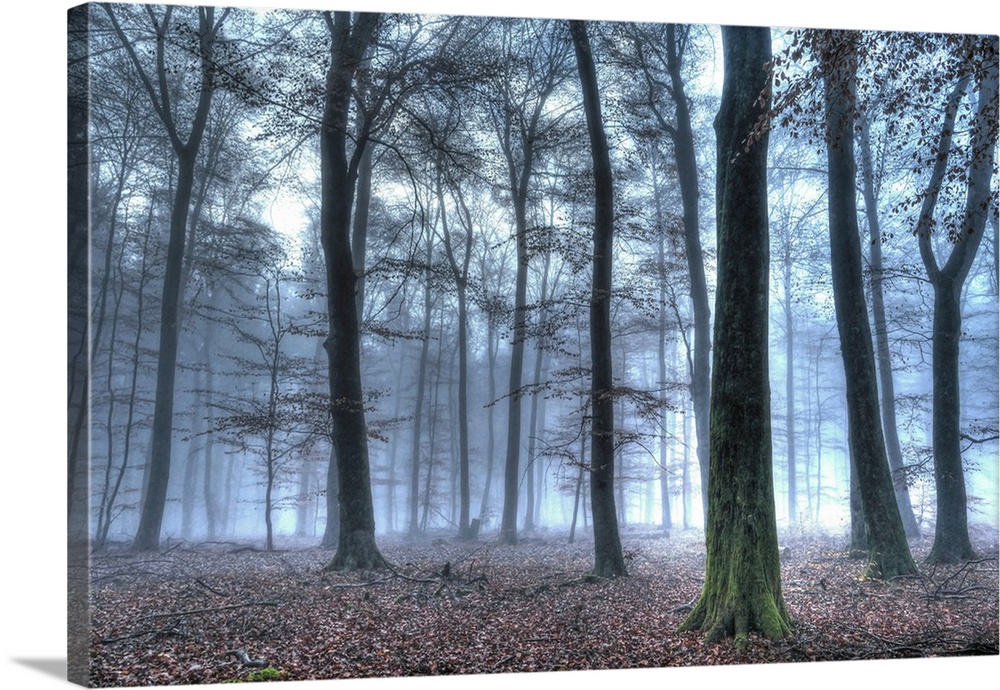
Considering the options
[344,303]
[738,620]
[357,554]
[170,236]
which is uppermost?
[170,236]

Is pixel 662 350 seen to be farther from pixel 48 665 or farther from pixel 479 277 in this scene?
pixel 48 665

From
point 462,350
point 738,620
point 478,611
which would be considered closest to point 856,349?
point 738,620

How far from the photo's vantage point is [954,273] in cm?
888

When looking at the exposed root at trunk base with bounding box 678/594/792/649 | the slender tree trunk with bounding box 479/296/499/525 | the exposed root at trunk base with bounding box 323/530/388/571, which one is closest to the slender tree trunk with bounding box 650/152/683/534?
the exposed root at trunk base with bounding box 678/594/792/649

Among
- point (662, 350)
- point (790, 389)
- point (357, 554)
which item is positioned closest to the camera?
point (357, 554)

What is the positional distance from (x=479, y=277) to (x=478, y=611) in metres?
2.78

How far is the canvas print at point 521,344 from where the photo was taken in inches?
293

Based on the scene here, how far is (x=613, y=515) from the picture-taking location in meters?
8.37

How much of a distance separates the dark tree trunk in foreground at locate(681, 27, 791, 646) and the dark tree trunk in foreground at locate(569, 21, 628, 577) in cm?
85

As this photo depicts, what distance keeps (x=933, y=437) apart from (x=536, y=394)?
385 cm

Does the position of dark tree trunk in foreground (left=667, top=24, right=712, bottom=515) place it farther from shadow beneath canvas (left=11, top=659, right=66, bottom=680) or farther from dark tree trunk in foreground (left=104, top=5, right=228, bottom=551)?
shadow beneath canvas (left=11, top=659, right=66, bottom=680)

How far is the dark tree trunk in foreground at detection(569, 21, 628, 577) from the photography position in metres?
8.35

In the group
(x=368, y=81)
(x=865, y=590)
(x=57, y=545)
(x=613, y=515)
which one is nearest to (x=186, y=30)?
(x=368, y=81)

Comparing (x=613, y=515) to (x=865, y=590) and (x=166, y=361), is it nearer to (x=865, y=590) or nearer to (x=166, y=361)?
→ (x=865, y=590)
